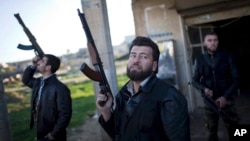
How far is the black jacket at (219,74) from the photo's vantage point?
3799 mm

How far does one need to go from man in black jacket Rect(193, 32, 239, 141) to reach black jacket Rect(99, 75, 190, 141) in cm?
204

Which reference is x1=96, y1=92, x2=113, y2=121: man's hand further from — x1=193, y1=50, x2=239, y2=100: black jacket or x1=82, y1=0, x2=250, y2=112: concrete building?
x1=82, y1=0, x2=250, y2=112: concrete building

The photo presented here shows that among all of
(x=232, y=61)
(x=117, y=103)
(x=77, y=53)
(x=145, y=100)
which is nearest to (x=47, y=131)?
(x=117, y=103)

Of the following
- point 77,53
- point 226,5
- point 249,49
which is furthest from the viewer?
point 77,53

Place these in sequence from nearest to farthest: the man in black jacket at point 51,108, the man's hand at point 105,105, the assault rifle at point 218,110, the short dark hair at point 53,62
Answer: the man's hand at point 105,105, the man in black jacket at point 51,108, the short dark hair at point 53,62, the assault rifle at point 218,110

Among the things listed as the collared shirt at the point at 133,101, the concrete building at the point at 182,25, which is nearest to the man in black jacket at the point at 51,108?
the collared shirt at the point at 133,101

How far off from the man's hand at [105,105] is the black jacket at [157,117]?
7.4 inches

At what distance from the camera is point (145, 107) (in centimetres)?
192

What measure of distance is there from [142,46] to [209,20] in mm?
4976

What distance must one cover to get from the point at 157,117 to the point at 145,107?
0.34 feet

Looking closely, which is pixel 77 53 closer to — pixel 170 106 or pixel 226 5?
pixel 226 5

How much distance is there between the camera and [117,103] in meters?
2.23

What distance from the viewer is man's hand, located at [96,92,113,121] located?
2.14 metres

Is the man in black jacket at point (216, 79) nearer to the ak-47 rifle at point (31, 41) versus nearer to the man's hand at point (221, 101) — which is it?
the man's hand at point (221, 101)
